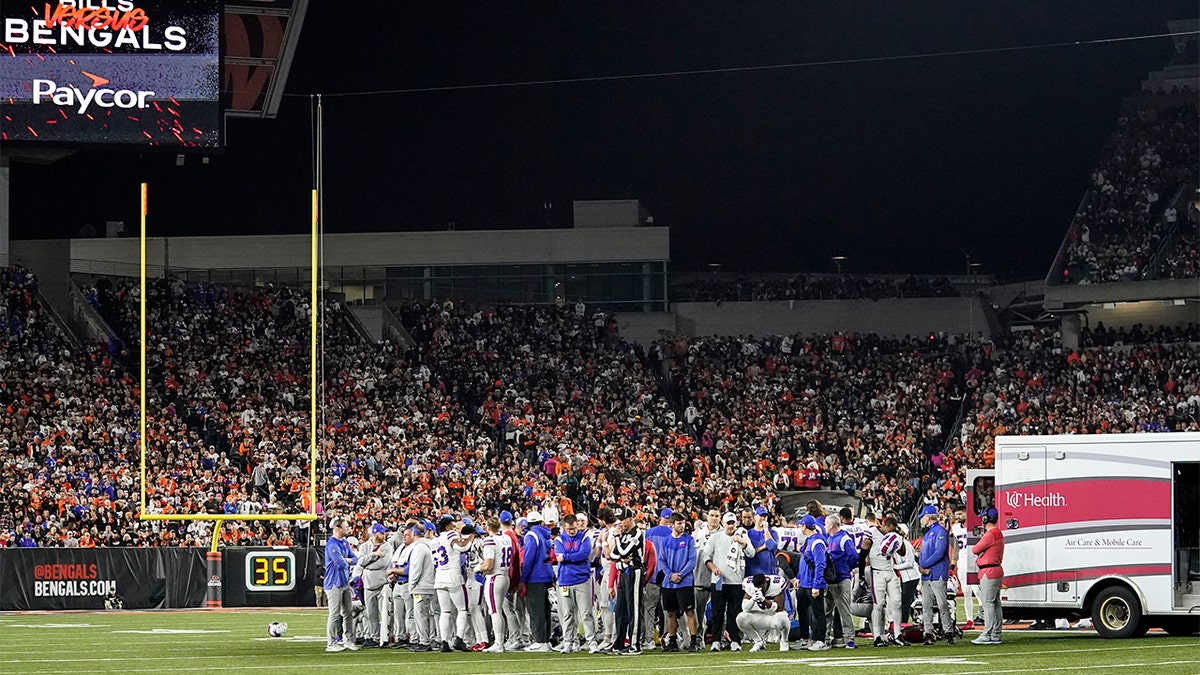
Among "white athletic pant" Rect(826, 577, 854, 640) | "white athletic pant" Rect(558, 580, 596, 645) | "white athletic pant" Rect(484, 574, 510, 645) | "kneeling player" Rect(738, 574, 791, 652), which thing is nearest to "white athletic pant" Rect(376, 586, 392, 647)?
"white athletic pant" Rect(484, 574, 510, 645)

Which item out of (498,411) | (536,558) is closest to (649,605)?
(536,558)

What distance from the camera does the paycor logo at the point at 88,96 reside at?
24.5m

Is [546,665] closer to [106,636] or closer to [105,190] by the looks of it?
[106,636]

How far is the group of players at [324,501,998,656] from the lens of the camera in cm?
1589

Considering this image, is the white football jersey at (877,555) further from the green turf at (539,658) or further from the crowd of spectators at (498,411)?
the crowd of spectators at (498,411)

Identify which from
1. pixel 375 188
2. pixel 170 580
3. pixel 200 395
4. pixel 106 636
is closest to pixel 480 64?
pixel 375 188

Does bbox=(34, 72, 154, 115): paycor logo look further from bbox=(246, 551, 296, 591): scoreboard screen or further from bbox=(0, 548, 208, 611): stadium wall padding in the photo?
bbox=(246, 551, 296, 591): scoreboard screen

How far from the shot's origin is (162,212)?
51.2 metres

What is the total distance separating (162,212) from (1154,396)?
92.9 feet

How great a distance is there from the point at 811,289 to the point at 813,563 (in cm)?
3170

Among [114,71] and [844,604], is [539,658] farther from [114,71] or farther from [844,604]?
[114,71]

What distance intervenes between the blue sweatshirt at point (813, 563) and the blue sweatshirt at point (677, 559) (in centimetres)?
98

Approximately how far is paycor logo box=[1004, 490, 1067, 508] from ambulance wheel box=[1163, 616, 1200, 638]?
1.46m

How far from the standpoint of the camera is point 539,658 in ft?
49.5
